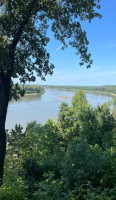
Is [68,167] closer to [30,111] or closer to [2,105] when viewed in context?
[2,105]

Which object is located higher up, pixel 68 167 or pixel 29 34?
pixel 29 34

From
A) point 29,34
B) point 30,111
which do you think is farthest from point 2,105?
point 30,111

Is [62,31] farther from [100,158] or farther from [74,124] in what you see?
[74,124]

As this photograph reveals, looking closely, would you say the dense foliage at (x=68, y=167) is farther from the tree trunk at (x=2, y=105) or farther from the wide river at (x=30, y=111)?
the wide river at (x=30, y=111)

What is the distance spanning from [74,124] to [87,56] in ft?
43.1

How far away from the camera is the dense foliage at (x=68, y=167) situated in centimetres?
319

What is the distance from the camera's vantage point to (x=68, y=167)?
3.93 meters

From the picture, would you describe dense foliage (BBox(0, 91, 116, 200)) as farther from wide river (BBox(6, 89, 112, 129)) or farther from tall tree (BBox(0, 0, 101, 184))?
wide river (BBox(6, 89, 112, 129))

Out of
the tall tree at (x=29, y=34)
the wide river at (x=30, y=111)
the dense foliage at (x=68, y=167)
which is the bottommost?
the wide river at (x=30, y=111)

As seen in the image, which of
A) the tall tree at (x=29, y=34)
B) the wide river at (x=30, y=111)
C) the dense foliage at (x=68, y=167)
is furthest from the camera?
the wide river at (x=30, y=111)

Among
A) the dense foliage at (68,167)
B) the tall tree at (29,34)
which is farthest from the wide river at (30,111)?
the tall tree at (29,34)

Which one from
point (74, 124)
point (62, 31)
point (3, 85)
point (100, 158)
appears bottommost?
point (74, 124)

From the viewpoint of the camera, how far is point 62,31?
7.74m

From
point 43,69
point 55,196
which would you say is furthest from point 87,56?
point 55,196
